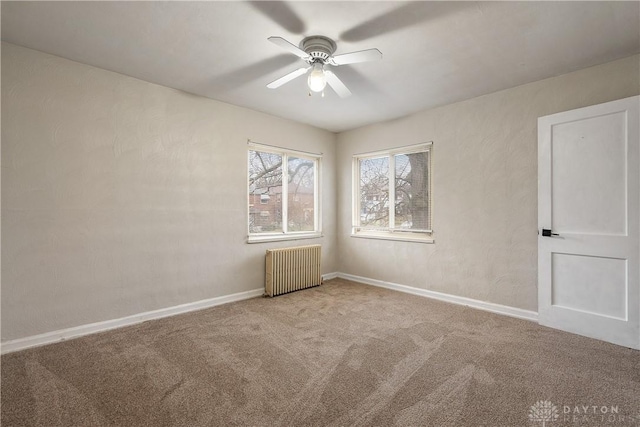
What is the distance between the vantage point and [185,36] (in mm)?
2361

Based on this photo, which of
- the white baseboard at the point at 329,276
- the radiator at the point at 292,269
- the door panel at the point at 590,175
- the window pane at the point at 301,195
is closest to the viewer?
the door panel at the point at 590,175

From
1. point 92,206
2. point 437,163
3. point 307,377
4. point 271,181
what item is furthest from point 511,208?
point 92,206

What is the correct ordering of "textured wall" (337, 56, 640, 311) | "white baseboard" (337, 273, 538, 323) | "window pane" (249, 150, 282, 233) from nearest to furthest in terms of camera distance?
1. "textured wall" (337, 56, 640, 311)
2. "white baseboard" (337, 273, 538, 323)
3. "window pane" (249, 150, 282, 233)

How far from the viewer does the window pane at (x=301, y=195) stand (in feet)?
15.4

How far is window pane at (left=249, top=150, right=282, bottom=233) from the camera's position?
4.21 m

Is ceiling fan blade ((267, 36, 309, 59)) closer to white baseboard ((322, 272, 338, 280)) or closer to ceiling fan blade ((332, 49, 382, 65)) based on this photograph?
ceiling fan blade ((332, 49, 382, 65))

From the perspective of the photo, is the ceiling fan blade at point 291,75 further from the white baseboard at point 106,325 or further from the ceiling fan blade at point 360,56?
the white baseboard at point 106,325

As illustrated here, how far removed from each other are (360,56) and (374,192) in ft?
9.19

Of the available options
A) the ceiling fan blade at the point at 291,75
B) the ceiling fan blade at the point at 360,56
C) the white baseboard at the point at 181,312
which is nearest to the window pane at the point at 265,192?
the white baseboard at the point at 181,312

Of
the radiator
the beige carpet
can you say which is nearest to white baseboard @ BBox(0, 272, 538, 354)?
the beige carpet

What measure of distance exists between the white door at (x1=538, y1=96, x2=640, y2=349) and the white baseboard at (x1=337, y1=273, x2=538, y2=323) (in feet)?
0.65

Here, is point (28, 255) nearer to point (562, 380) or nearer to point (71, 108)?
point (71, 108)

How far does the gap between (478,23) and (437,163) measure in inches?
77.2

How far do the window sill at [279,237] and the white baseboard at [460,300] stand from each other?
1.01 meters
